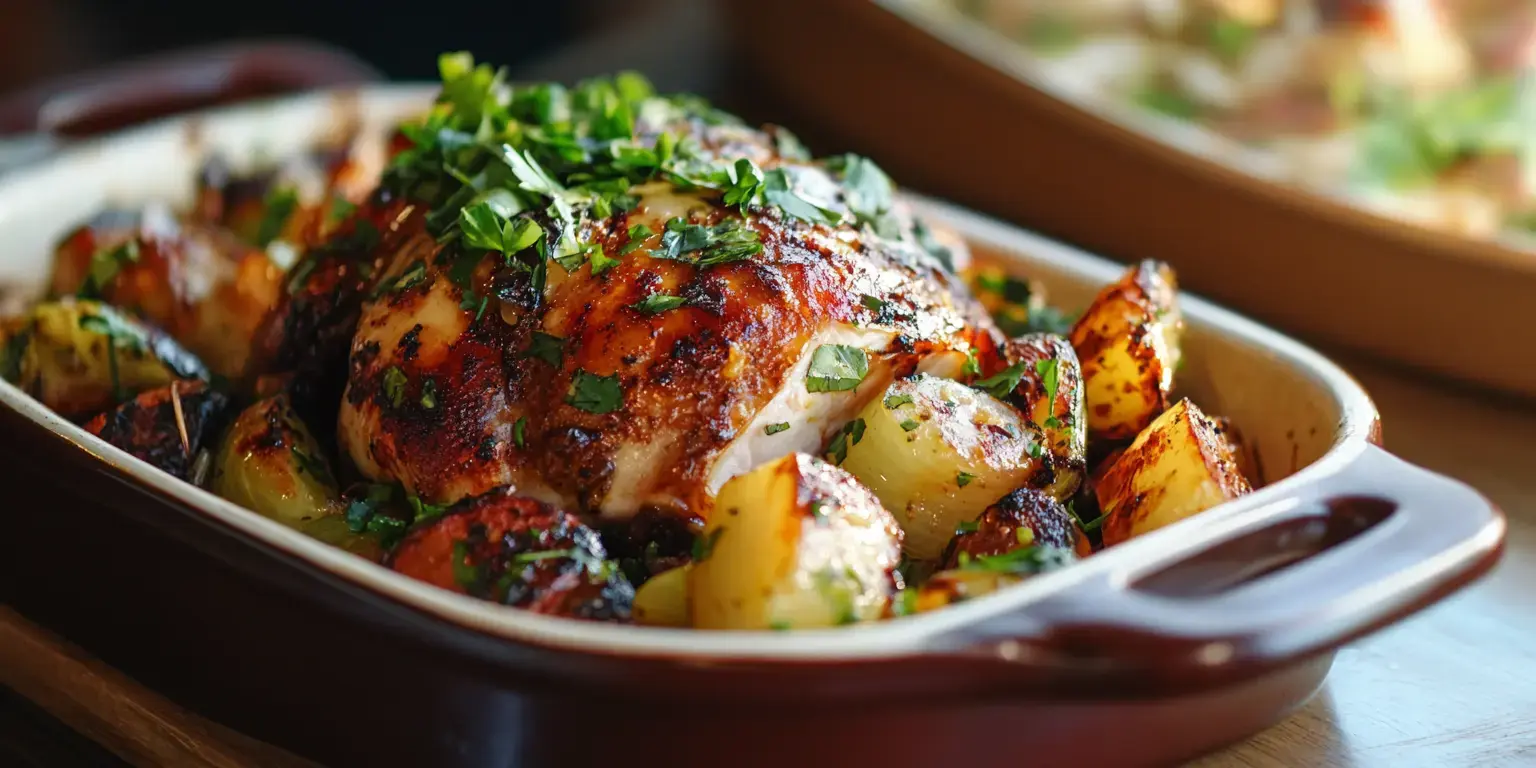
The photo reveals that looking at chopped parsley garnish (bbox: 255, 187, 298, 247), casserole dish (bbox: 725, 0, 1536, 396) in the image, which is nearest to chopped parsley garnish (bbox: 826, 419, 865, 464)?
casserole dish (bbox: 725, 0, 1536, 396)

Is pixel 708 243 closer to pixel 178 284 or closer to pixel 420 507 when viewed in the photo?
pixel 420 507

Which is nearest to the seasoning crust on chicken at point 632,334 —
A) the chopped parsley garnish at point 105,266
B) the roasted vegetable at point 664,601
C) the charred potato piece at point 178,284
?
the roasted vegetable at point 664,601

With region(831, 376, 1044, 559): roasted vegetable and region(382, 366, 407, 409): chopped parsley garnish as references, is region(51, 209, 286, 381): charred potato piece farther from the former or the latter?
region(831, 376, 1044, 559): roasted vegetable

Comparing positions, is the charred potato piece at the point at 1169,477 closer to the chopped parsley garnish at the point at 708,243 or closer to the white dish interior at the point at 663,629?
the white dish interior at the point at 663,629

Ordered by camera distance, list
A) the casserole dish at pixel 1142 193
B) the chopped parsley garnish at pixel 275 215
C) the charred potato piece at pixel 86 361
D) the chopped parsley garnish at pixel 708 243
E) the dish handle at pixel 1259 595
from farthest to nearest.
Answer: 1. the chopped parsley garnish at pixel 275 215
2. the casserole dish at pixel 1142 193
3. the charred potato piece at pixel 86 361
4. the chopped parsley garnish at pixel 708 243
5. the dish handle at pixel 1259 595

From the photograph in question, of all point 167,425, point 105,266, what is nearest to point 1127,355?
point 167,425
